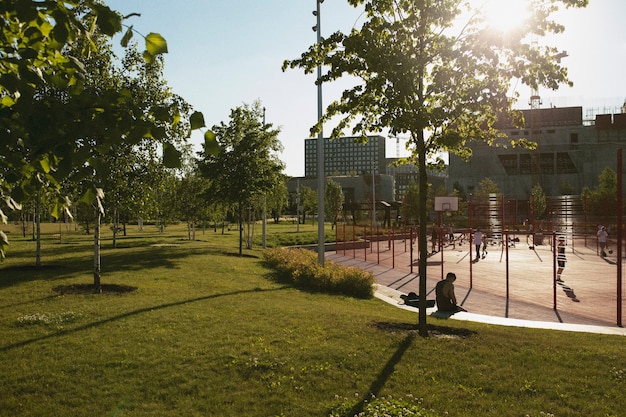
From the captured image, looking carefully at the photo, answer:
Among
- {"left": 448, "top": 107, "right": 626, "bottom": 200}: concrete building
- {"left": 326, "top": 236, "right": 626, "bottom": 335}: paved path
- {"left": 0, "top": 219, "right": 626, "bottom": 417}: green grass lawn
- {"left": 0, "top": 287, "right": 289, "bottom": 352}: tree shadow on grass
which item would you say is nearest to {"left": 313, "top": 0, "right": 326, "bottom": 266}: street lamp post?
{"left": 326, "top": 236, "right": 626, "bottom": 335}: paved path

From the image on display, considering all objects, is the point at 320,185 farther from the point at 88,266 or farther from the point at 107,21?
the point at 107,21

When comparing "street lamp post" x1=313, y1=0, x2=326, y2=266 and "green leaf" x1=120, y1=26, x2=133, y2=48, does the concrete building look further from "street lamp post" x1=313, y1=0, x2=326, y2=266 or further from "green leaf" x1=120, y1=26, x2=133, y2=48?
"green leaf" x1=120, y1=26, x2=133, y2=48

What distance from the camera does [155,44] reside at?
8.65 feet

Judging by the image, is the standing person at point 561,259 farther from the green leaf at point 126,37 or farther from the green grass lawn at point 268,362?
the green leaf at point 126,37

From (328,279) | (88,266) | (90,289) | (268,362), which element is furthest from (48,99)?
(88,266)

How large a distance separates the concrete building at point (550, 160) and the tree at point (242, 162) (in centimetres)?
6727

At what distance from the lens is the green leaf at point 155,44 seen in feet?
8.60

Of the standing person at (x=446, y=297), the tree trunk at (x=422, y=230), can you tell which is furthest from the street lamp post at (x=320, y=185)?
the tree trunk at (x=422, y=230)

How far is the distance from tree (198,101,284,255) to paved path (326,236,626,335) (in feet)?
22.9

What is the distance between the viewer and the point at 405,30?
29.5 ft

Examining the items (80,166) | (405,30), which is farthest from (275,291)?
(80,166)

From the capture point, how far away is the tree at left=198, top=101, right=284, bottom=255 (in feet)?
82.7

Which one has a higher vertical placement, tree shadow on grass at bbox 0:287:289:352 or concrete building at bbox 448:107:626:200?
concrete building at bbox 448:107:626:200

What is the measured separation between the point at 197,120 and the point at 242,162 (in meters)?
23.0
